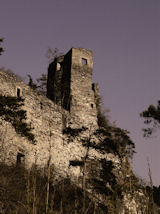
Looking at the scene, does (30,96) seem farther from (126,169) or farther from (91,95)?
(126,169)

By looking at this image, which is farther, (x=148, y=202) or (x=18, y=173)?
(x=18, y=173)

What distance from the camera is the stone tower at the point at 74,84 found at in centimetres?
2061

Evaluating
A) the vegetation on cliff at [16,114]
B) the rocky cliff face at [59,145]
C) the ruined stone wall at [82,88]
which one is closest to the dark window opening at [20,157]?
the rocky cliff face at [59,145]

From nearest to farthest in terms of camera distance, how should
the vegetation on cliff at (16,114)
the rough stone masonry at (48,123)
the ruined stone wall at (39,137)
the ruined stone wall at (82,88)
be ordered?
the vegetation on cliff at (16,114) → the ruined stone wall at (39,137) → the rough stone masonry at (48,123) → the ruined stone wall at (82,88)

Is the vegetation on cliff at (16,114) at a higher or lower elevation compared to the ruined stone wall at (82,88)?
lower

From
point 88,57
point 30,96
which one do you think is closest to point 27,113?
point 30,96

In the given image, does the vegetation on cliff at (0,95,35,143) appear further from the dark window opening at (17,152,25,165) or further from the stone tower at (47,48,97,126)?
the stone tower at (47,48,97,126)

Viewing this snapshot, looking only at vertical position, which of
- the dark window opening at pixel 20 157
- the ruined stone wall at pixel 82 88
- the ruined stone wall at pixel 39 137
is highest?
the ruined stone wall at pixel 82 88

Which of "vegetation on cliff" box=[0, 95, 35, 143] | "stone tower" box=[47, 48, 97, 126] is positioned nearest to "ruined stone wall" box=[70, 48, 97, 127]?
"stone tower" box=[47, 48, 97, 126]

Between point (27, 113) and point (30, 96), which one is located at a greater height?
point (30, 96)

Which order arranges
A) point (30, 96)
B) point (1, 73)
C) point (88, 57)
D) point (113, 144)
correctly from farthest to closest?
1. point (88, 57)
2. point (113, 144)
3. point (30, 96)
4. point (1, 73)

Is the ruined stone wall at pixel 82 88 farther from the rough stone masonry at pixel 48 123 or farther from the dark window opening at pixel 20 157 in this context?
the dark window opening at pixel 20 157

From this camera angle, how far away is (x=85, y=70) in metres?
22.6

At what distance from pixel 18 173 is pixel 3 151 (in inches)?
56.9
